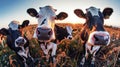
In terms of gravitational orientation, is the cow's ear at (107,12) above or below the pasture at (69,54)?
above

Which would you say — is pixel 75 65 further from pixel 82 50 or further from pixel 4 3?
pixel 4 3

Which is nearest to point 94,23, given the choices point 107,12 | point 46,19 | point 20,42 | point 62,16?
point 107,12

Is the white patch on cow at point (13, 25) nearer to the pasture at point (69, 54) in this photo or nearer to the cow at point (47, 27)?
the cow at point (47, 27)

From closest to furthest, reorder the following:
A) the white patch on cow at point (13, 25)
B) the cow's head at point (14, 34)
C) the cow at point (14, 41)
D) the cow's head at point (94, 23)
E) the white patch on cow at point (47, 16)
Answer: the cow's head at point (94, 23) → the white patch on cow at point (47, 16) → the cow's head at point (14, 34) → the cow at point (14, 41) → the white patch on cow at point (13, 25)

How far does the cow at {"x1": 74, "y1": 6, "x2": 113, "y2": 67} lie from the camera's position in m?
11.4

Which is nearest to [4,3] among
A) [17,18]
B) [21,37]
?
[17,18]

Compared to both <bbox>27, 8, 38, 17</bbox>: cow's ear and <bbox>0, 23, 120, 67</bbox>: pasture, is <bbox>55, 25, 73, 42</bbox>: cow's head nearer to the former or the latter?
<bbox>0, 23, 120, 67</bbox>: pasture

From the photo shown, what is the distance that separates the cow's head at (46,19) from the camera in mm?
11320

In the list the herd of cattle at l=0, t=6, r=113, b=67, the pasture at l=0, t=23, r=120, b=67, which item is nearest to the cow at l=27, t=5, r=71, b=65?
the herd of cattle at l=0, t=6, r=113, b=67

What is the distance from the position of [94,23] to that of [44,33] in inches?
31.5

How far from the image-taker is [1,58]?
12.3 m

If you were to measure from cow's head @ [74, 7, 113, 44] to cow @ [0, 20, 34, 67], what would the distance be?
78 centimetres

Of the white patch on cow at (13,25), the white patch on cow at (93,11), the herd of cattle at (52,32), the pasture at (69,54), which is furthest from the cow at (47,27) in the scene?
the white patch on cow at (93,11)

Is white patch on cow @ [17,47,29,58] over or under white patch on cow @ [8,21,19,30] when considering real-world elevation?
under
